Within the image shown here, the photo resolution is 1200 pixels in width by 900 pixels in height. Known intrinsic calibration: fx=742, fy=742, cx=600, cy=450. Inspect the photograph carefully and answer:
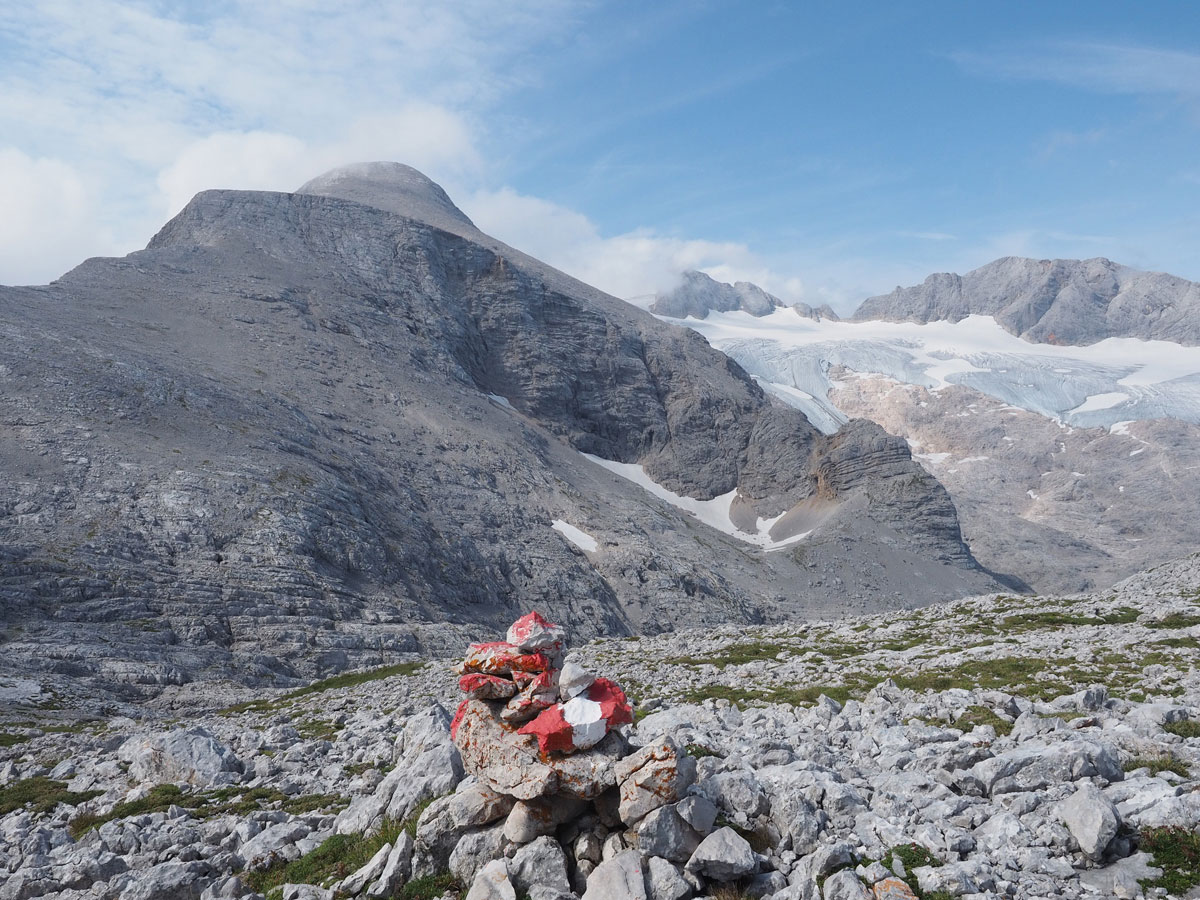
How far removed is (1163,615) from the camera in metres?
46.0

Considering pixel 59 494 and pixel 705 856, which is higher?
pixel 59 494

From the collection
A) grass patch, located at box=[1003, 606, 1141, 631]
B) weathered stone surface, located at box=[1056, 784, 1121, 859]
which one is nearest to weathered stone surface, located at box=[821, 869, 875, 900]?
A: weathered stone surface, located at box=[1056, 784, 1121, 859]

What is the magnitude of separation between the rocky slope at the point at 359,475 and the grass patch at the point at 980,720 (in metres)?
49.9

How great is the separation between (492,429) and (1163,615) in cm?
10749

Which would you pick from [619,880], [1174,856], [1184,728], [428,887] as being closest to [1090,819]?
[1174,856]

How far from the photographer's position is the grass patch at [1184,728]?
16.8 metres

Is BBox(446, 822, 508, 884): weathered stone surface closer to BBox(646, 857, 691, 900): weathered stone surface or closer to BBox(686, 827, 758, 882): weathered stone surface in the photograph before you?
BBox(646, 857, 691, 900): weathered stone surface

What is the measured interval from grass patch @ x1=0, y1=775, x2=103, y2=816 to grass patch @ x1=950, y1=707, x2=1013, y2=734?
2526 cm

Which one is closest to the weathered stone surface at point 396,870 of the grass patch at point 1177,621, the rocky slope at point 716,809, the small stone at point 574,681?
the rocky slope at point 716,809

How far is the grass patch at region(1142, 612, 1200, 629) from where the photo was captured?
142ft

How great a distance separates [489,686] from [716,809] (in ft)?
17.0

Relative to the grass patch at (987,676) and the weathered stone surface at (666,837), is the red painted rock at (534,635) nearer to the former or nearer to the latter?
the weathered stone surface at (666,837)

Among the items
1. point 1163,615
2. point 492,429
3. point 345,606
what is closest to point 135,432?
point 345,606

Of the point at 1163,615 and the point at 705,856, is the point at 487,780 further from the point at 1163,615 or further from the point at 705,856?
the point at 1163,615
